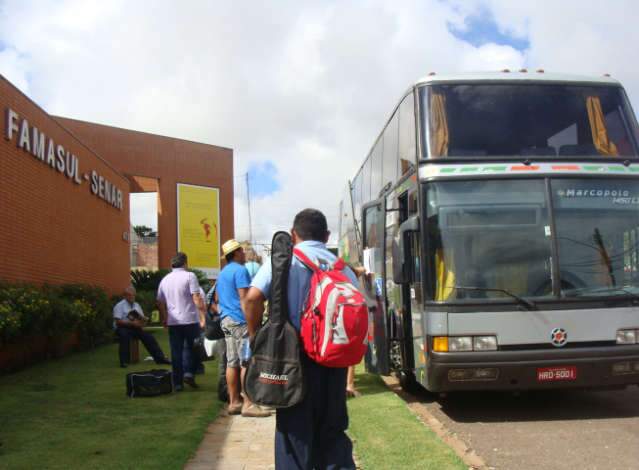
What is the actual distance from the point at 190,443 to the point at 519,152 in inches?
188

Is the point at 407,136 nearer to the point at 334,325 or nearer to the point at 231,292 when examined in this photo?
the point at 231,292

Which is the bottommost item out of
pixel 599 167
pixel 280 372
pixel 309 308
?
pixel 280 372

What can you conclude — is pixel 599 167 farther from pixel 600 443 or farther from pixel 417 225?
pixel 600 443

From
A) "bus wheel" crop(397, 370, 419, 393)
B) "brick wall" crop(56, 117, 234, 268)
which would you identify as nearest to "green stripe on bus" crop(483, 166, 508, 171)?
"bus wheel" crop(397, 370, 419, 393)

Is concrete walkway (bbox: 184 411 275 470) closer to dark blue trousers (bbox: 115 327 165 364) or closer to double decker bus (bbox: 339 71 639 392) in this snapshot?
double decker bus (bbox: 339 71 639 392)

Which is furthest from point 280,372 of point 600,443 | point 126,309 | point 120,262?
point 120,262

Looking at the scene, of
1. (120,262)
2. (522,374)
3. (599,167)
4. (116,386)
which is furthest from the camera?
(120,262)

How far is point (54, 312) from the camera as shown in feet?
39.3

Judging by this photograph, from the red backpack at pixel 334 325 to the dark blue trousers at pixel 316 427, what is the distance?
0.18 metres

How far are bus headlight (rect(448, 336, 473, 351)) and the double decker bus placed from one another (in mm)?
14

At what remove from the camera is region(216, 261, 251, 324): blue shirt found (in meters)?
7.33

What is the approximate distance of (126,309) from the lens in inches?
499

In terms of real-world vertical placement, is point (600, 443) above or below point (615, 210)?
below

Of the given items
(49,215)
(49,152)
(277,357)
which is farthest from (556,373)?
(49,152)
